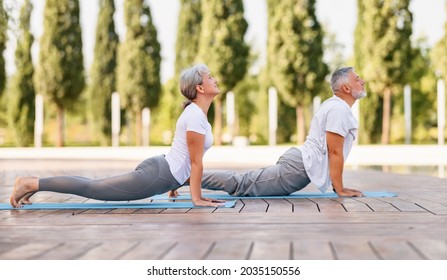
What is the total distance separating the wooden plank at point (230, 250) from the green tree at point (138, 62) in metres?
26.6

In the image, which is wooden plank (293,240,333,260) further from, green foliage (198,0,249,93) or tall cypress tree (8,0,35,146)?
tall cypress tree (8,0,35,146)

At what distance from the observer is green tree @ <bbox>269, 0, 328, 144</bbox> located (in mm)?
26422

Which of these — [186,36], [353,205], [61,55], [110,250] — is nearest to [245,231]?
[110,250]

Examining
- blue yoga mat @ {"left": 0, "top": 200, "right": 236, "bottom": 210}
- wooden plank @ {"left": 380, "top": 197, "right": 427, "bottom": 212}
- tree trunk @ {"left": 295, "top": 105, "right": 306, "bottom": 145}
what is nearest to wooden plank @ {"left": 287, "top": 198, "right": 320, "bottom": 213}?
blue yoga mat @ {"left": 0, "top": 200, "right": 236, "bottom": 210}

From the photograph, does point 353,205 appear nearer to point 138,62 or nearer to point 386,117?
point 386,117

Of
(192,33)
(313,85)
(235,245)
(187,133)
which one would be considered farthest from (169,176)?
(192,33)

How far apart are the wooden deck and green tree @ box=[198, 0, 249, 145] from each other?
22461 millimetres

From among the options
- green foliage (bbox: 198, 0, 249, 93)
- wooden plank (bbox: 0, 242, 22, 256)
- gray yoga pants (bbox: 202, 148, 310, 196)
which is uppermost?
green foliage (bbox: 198, 0, 249, 93)

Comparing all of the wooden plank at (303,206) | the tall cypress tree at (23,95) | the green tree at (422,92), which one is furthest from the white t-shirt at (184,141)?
the green tree at (422,92)

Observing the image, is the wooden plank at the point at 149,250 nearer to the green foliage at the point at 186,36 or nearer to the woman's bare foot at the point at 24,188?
the woman's bare foot at the point at 24,188

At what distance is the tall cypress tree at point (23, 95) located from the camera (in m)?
30.1

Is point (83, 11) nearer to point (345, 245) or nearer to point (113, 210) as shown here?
point (113, 210)

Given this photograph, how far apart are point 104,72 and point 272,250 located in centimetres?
2977

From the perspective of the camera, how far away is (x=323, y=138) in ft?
17.8
